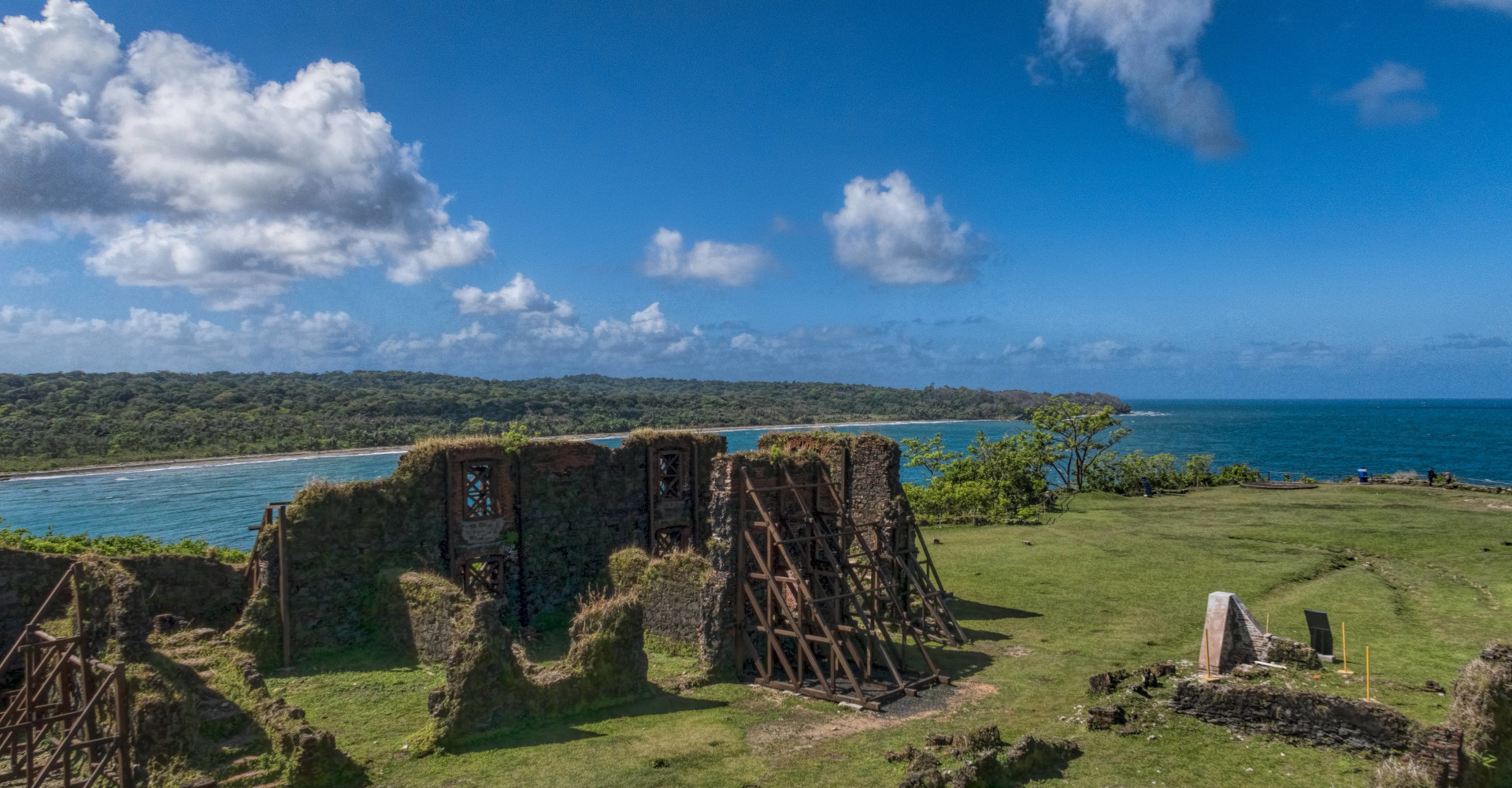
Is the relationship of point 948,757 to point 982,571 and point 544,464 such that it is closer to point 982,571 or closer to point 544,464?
point 544,464

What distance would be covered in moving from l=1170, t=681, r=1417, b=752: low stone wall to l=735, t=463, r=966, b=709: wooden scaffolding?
4889 mm

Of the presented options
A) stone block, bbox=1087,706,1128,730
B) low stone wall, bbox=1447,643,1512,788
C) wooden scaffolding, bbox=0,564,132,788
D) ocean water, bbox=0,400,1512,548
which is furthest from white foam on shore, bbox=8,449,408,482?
low stone wall, bbox=1447,643,1512,788

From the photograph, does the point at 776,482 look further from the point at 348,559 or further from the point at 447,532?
the point at 348,559

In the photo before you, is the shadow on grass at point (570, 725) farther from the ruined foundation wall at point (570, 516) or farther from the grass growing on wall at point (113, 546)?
the grass growing on wall at point (113, 546)

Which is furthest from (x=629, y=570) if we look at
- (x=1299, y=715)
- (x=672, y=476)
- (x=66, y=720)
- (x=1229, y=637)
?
(x=1299, y=715)

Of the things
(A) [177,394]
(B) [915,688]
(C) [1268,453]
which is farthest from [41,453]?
(C) [1268,453]

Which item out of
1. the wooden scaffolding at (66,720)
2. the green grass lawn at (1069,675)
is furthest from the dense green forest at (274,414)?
the wooden scaffolding at (66,720)

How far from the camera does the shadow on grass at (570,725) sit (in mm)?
13352

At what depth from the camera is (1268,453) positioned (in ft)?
333

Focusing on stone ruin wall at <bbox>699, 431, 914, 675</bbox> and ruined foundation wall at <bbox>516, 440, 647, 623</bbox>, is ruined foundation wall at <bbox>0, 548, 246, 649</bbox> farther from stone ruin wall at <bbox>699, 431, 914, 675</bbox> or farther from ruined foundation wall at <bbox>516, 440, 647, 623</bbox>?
stone ruin wall at <bbox>699, 431, 914, 675</bbox>

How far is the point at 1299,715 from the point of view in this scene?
41.8 feet

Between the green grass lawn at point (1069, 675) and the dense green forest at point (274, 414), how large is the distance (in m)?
26.7

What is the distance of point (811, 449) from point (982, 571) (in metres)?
8.98

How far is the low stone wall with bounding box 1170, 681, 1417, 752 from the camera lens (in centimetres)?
1210
